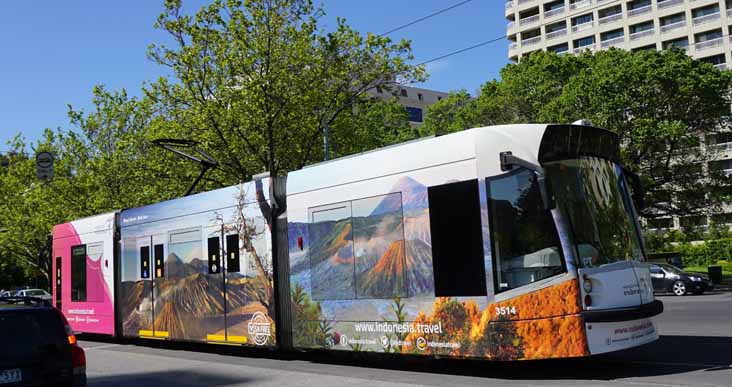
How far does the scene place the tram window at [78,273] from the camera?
18969 mm

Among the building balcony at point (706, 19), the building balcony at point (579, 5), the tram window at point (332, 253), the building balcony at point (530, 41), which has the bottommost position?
the tram window at point (332, 253)

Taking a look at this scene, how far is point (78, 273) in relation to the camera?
19.2 metres

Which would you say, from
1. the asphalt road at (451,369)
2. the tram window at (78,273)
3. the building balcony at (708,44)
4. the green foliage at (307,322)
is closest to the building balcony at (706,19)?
the building balcony at (708,44)

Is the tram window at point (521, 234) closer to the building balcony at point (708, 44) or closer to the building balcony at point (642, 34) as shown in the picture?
the building balcony at point (708, 44)

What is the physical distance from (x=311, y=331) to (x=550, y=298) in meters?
4.51

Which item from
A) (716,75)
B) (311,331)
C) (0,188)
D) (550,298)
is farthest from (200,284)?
(0,188)

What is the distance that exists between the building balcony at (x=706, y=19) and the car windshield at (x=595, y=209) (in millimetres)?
65447

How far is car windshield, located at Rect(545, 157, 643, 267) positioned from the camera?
8.62m

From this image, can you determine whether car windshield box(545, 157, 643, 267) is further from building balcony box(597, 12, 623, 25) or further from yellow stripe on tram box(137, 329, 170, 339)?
building balcony box(597, 12, 623, 25)

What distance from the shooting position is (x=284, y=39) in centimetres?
2369

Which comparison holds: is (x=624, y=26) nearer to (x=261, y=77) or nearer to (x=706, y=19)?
(x=706, y=19)

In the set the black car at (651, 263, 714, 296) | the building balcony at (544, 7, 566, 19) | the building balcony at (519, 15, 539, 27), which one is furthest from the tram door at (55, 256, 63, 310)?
the building balcony at (519, 15, 539, 27)

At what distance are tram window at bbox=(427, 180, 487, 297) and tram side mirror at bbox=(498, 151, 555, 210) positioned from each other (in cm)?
52

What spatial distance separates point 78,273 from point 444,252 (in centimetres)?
1337
